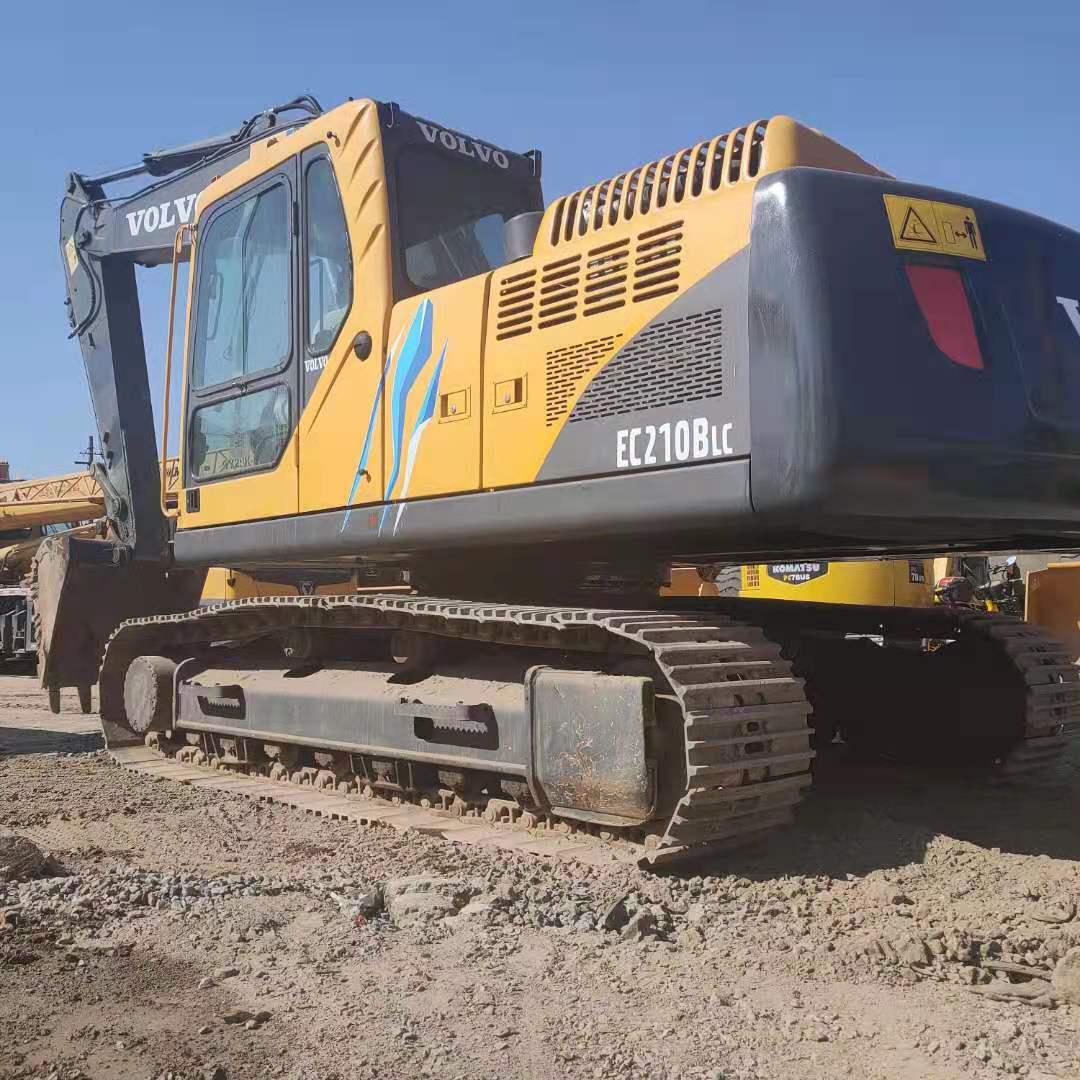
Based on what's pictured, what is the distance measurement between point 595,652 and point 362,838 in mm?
1273

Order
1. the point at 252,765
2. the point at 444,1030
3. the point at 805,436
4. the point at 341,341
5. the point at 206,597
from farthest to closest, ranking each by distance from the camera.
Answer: the point at 206,597
the point at 252,765
the point at 341,341
the point at 805,436
the point at 444,1030

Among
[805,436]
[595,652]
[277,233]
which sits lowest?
[595,652]

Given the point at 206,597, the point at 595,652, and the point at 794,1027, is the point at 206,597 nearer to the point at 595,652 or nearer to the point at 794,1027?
the point at 595,652

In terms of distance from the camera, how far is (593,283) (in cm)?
416

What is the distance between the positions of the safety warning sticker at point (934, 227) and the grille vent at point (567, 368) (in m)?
1.01

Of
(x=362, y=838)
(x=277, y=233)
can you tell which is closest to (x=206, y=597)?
(x=277, y=233)

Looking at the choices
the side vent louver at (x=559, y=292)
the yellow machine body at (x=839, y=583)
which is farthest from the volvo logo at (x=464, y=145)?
the yellow machine body at (x=839, y=583)

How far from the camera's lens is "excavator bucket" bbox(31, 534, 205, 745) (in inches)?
303

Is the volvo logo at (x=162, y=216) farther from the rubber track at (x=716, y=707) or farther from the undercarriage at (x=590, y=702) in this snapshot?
the rubber track at (x=716, y=707)

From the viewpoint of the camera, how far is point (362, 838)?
4781mm

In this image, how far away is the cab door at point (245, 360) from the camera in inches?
215

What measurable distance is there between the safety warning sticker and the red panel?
77 millimetres

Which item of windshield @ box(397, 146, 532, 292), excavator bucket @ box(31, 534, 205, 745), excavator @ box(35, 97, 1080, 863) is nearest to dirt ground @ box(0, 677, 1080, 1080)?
excavator @ box(35, 97, 1080, 863)

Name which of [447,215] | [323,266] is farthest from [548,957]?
[447,215]
